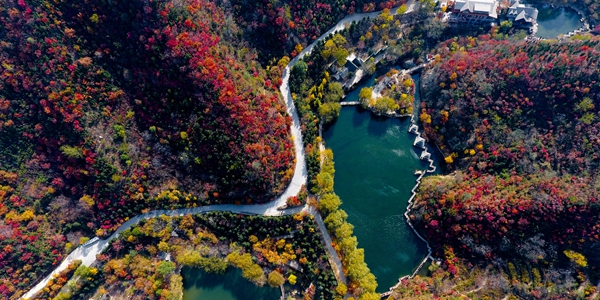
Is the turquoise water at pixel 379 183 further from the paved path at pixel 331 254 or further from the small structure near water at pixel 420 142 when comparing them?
the paved path at pixel 331 254

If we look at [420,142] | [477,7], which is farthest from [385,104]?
[477,7]

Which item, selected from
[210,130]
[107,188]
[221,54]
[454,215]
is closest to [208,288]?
[107,188]

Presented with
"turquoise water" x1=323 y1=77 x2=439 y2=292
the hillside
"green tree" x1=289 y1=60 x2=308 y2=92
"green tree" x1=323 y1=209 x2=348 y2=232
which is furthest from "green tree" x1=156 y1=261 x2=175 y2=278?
"green tree" x1=289 y1=60 x2=308 y2=92

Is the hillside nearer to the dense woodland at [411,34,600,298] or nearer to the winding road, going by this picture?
the winding road

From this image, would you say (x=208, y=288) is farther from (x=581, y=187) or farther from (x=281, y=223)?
(x=581, y=187)

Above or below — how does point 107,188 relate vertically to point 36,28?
below

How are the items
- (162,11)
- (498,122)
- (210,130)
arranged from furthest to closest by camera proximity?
1. (498,122)
2. (210,130)
3. (162,11)

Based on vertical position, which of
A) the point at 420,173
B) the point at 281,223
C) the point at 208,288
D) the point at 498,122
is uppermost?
the point at 498,122

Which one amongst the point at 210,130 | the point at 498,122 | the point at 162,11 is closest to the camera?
the point at 162,11

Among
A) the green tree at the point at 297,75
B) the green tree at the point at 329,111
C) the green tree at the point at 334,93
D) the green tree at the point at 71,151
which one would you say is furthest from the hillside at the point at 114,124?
the green tree at the point at 334,93
